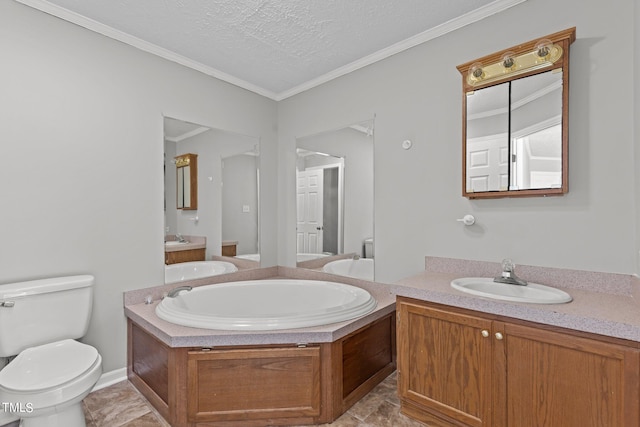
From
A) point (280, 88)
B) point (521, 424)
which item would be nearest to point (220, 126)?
point (280, 88)

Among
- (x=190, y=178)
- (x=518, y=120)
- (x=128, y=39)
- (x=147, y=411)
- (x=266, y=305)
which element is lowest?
(x=147, y=411)

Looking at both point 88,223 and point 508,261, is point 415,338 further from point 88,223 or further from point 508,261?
point 88,223

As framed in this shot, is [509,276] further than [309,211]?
No

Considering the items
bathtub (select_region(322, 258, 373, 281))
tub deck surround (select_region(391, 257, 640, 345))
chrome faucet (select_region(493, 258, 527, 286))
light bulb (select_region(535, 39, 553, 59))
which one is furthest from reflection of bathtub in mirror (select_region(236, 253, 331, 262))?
light bulb (select_region(535, 39, 553, 59))

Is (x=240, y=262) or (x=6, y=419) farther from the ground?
(x=240, y=262)

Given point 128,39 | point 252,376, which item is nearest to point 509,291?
point 252,376

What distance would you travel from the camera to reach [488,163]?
6.55 ft

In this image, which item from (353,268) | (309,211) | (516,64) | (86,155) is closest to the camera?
(516,64)

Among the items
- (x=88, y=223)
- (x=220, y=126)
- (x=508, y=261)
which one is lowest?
(x=508, y=261)

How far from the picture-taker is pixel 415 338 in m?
1.76

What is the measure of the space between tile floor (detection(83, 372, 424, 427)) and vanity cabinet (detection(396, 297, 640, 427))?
147 mm

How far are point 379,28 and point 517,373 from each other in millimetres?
2273

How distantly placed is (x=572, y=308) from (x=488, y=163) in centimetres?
98

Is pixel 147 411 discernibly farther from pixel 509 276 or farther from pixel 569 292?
pixel 569 292
